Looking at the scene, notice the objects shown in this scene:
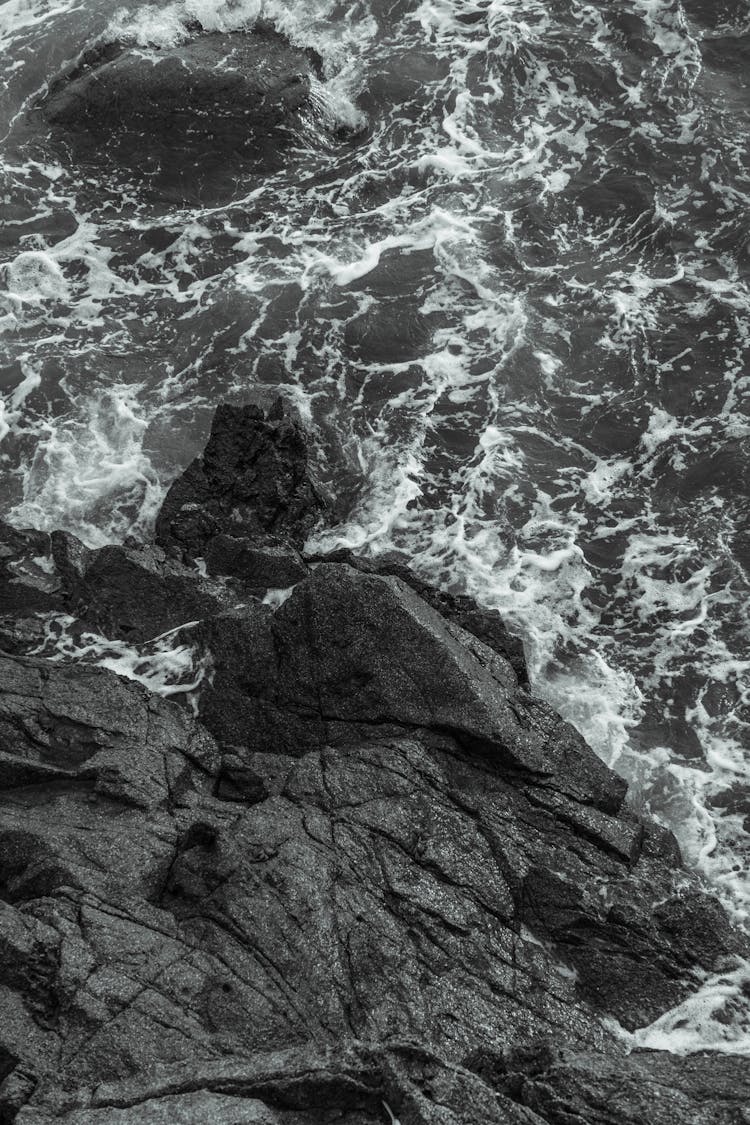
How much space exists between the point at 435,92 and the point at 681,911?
24309 millimetres

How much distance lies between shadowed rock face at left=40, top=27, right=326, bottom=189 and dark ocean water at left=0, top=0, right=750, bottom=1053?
0.67m

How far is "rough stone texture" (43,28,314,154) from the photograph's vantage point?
29.5 metres

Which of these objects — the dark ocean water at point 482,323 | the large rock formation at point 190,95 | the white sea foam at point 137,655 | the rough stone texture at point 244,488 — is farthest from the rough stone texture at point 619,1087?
the large rock formation at point 190,95

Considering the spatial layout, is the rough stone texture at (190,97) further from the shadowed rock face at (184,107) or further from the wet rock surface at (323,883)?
the wet rock surface at (323,883)

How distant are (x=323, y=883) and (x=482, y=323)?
15218mm

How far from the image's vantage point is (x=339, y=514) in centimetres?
2125

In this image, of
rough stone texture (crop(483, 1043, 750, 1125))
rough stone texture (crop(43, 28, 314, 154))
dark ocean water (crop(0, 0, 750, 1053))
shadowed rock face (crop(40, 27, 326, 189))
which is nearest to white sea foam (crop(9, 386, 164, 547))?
dark ocean water (crop(0, 0, 750, 1053))

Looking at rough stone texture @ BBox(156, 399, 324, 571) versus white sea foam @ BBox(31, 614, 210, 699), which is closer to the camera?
white sea foam @ BBox(31, 614, 210, 699)

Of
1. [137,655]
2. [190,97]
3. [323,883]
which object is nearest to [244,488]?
[137,655]

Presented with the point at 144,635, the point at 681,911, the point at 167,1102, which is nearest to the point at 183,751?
the point at 144,635

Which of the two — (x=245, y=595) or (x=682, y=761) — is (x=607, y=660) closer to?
(x=682, y=761)

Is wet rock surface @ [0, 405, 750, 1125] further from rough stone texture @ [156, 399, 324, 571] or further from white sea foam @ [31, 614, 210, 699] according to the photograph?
rough stone texture @ [156, 399, 324, 571]

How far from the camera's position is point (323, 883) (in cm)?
1333

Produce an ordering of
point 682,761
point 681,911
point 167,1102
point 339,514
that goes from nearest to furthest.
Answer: point 167,1102 → point 681,911 → point 682,761 → point 339,514
